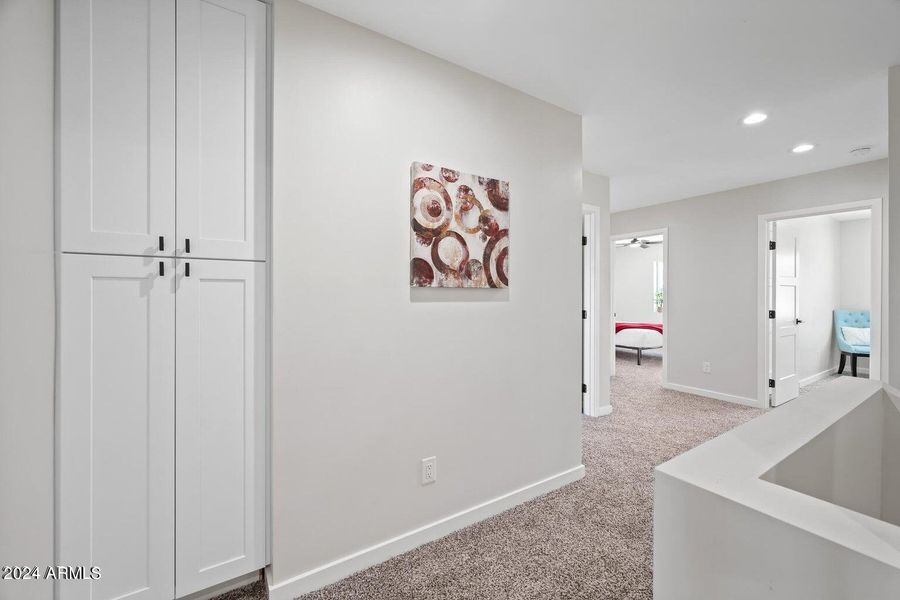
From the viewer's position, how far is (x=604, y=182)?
13.6ft

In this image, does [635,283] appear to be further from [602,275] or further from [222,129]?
[222,129]

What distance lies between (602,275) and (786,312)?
7.27ft

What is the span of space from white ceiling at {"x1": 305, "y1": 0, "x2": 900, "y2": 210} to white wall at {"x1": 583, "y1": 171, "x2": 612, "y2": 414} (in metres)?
0.79

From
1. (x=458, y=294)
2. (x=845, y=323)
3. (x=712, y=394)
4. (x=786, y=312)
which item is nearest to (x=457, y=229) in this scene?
(x=458, y=294)

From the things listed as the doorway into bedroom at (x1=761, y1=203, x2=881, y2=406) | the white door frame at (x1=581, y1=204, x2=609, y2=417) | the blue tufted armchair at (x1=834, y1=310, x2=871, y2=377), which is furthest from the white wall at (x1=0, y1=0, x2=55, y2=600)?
the blue tufted armchair at (x1=834, y1=310, x2=871, y2=377)

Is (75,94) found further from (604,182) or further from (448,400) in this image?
(604,182)

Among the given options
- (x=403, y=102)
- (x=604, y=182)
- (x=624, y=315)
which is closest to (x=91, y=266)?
(x=403, y=102)

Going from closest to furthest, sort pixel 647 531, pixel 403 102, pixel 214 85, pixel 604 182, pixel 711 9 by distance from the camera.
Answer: pixel 214 85
pixel 711 9
pixel 403 102
pixel 647 531
pixel 604 182

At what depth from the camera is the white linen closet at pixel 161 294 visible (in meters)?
1.32

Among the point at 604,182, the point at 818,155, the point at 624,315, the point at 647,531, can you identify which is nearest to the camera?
the point at 647,531

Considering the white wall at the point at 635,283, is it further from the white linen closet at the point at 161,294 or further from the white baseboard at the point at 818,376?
the white linen closet at the point at 161,294

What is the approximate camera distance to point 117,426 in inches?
54.3

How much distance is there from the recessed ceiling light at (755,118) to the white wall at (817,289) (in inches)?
89.5

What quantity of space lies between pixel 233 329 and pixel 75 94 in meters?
0.89
